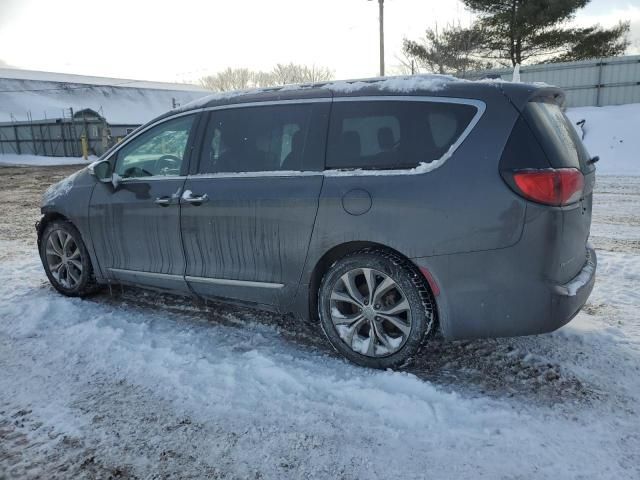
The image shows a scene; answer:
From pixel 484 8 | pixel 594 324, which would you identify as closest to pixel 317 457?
pixel 594 324

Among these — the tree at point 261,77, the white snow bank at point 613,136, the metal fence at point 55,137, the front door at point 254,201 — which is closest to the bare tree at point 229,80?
the tree at point 261,77

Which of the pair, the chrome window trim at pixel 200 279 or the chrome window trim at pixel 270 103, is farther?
the chrome window trim at pixel 200 279

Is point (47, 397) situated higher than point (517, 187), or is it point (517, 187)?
point (517, 187)

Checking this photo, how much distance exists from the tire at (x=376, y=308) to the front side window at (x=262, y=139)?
77 centimetres

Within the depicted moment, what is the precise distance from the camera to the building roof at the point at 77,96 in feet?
144

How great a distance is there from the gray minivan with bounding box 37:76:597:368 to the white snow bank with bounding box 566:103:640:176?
13.3m

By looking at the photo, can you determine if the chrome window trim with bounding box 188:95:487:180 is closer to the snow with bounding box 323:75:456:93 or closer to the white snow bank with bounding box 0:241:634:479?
the snow with bounding box 323:75:456:93

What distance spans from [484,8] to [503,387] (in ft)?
95.8

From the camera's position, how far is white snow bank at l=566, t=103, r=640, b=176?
50.8 ft

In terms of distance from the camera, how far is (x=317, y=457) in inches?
94.8

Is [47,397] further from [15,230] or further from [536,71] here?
[536,71]

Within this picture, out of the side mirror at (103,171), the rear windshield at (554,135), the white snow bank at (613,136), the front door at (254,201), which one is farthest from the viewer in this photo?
the white snow bank at (613,136)

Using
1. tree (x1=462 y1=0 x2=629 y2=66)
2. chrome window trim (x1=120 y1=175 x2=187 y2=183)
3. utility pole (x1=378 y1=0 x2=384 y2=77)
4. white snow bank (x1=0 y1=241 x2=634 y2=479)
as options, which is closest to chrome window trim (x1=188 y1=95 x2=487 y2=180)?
chrome window trim (x1=120 y1=175 x2=187 y2=183)

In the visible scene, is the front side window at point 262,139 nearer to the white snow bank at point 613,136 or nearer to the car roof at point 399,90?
the car roof at point 399,90
